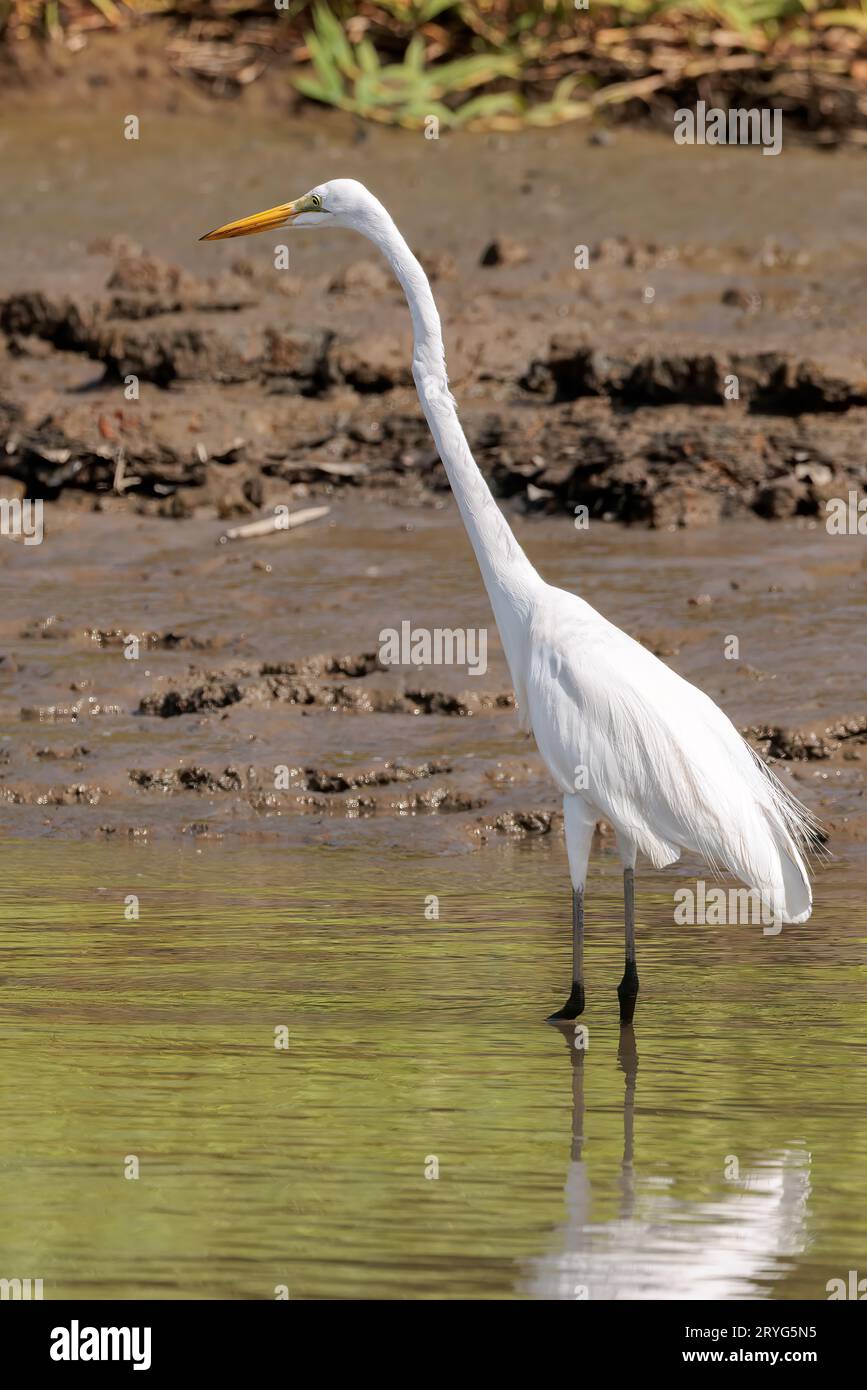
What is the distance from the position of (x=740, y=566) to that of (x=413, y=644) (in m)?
1.44

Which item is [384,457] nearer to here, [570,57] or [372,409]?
[372,409]

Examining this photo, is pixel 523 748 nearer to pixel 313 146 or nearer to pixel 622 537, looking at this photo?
pixel 622 537

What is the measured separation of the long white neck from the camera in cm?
592

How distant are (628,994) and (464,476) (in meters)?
1.49

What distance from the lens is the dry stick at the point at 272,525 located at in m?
9.47

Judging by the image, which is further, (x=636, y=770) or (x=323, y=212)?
(x=323, y=212)

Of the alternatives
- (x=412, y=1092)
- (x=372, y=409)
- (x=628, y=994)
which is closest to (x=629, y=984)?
(x=628, y=994)

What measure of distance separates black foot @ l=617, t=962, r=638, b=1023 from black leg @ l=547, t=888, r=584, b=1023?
96mm

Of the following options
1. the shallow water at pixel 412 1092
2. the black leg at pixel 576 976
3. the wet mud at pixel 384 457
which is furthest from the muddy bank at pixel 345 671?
the black leg at pixel 576 976

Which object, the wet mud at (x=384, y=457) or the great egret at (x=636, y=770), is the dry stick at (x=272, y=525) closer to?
the wet mud at (x=384, y=457)

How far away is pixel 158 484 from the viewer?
996cm

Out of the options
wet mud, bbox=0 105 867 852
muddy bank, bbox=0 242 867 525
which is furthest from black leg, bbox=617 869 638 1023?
muddy bank, bbox=0 242 867 525

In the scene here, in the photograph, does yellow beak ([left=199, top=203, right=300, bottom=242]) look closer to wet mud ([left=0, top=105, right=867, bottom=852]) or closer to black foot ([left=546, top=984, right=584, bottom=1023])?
wet mud ([left=0, top=105, right=867, bottom=852])

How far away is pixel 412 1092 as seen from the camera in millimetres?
4777
